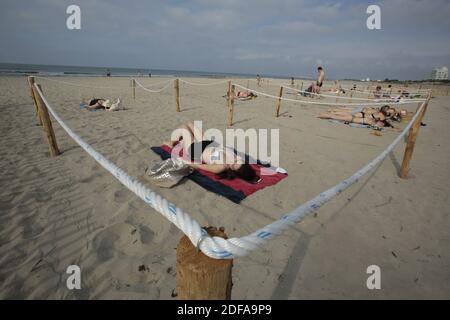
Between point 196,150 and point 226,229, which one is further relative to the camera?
point 196,150

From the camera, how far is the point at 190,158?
13.0ft

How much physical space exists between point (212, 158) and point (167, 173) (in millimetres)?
838

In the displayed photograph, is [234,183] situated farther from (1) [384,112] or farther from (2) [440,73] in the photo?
(2) [440,73]

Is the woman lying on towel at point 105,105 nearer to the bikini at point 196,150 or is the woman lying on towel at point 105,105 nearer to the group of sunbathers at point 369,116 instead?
the bikini at point 196,150

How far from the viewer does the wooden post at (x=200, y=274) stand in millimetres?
763

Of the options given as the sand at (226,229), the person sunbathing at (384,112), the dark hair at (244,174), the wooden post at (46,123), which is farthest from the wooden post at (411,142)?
the wooden post at (46,123)

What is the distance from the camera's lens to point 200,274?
2.50 ft

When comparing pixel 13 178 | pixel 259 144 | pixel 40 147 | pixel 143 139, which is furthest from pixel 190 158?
pixel 40 147

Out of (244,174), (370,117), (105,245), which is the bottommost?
(105,245)

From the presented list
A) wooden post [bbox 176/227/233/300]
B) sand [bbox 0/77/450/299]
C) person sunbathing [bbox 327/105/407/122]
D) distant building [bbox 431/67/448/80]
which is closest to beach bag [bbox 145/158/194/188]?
sand [bbox 0/77/450/299]

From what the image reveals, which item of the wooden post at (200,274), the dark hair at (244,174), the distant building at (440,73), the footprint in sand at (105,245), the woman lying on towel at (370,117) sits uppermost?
the distant building at (440,73)

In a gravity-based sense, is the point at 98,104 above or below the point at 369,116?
above

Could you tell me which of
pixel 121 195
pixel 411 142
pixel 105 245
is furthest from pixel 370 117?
pixel 105 245
